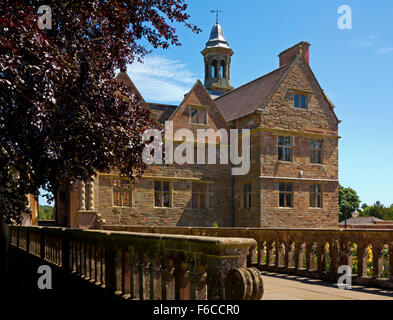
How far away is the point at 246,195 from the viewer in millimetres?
25766

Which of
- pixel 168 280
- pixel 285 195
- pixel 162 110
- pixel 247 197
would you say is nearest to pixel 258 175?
pixel 247 197

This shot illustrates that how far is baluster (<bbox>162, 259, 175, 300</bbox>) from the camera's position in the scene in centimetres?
401

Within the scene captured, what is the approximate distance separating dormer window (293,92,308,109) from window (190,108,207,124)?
5.87 meters

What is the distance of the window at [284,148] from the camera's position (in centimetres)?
2548

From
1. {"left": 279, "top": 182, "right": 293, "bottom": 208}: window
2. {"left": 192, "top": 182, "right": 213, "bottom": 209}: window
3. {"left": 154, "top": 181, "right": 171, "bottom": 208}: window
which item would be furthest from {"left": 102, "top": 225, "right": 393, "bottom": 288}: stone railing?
{"left": 192, "top": 182, "right": 213, "bottom": 209}: window

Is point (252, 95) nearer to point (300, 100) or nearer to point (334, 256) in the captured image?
point (300, 100)

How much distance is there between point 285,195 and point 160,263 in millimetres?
21629

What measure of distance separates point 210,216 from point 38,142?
784 inches

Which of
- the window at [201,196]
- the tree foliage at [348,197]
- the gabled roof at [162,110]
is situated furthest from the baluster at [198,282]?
the tree foliage at [348,197]

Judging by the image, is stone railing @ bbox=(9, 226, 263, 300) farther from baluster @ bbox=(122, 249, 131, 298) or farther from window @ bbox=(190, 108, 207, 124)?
window @ bbox=(190, 108, 207, 124)

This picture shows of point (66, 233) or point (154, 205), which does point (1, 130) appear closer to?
point (66, 233)

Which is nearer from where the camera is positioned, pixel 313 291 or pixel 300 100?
pixel 313 291

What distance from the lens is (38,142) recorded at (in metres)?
6.41

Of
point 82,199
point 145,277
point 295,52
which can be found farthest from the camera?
point 295,52
